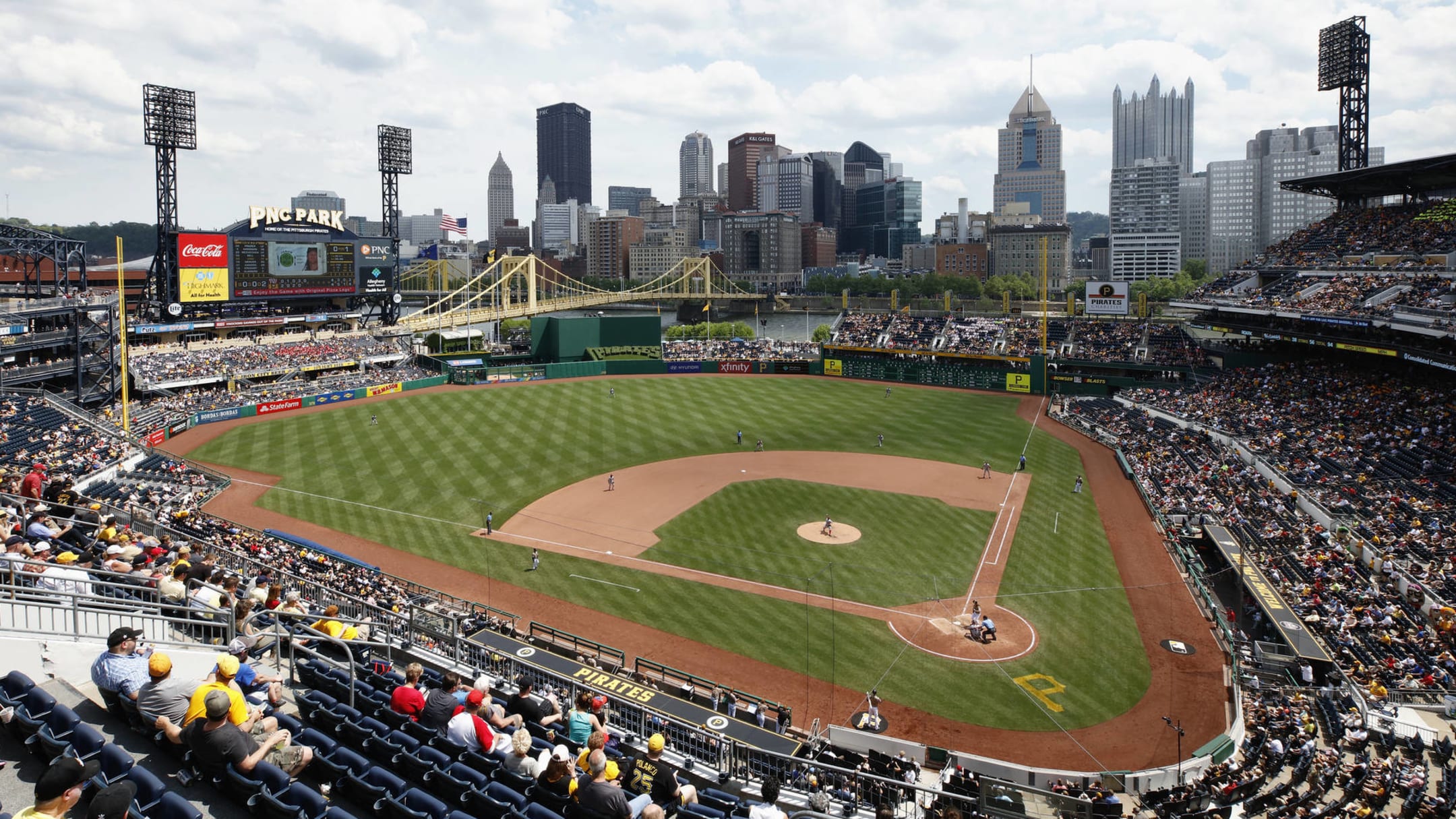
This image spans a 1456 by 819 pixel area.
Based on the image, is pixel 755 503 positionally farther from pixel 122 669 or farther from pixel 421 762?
pixel 122 669

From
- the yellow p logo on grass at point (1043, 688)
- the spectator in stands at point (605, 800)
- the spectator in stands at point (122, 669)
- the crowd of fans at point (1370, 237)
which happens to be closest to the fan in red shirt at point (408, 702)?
the spectator in stands at point (122, 669)

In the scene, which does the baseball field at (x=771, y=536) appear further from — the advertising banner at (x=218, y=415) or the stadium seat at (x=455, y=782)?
the stadium seat at (x=455, y=782)

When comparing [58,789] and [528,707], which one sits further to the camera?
[528,707]

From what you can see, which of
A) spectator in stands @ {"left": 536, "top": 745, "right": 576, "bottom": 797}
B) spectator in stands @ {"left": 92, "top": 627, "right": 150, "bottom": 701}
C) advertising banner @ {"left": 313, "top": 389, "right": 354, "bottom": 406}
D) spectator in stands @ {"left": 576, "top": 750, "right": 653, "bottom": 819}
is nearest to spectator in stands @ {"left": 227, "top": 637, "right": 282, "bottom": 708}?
spectator in stands @ {"left": 92, "top": 627, "right": 150, "bottom": 701}

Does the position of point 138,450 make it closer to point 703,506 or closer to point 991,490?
point 703,506

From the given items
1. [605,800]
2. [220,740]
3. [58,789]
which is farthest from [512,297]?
[58,789]

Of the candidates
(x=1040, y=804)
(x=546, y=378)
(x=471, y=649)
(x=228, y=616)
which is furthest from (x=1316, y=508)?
(x=546, y=378)
